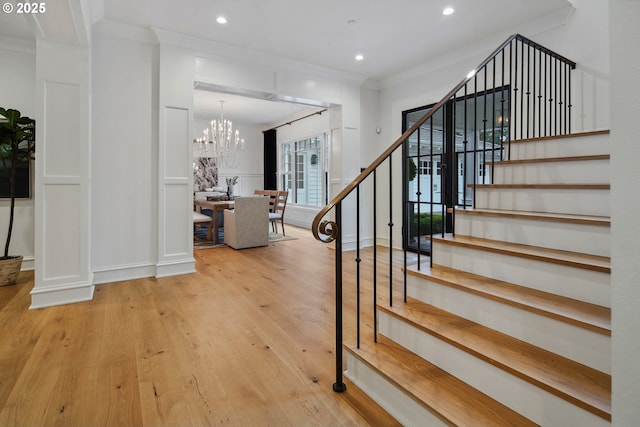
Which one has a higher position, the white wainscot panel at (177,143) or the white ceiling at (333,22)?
the white ceiling at (333,22)

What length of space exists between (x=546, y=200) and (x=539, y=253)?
25.5 inches

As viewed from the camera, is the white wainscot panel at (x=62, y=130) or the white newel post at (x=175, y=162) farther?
the white newel post at (x=175, y=162)

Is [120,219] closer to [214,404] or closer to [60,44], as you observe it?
[60,44]

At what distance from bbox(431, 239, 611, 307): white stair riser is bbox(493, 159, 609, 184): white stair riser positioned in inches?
36.0

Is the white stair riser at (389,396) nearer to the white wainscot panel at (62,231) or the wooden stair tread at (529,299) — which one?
the wooden stair tread at (529,299)

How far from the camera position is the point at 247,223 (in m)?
5.69

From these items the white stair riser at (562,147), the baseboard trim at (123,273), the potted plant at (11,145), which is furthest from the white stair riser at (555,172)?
the potted plant at (11,145)

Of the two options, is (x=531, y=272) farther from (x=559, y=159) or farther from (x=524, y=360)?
(x=559, y=159)

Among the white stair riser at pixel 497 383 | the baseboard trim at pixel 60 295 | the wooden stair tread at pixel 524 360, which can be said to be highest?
the wooden stair tread at pixel 524 360

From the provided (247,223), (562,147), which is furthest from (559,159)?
(247,223)

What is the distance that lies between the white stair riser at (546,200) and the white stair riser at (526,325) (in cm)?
94

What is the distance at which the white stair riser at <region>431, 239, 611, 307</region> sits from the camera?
1.54 meters

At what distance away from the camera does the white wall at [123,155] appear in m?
3.72

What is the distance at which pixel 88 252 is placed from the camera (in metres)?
3.25
